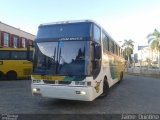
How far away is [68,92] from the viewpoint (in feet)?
33.6

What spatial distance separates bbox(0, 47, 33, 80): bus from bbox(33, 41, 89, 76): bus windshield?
1482 cm

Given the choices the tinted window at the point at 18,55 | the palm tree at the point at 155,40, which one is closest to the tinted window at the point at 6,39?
the tinted window at the point at 18,55

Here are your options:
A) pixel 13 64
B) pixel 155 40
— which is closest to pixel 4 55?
pixel 13 64

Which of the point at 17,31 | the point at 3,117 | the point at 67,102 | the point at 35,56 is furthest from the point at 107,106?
the point at 17,31

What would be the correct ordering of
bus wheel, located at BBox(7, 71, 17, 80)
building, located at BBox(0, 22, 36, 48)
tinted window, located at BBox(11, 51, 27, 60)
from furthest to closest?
building, located at BBox(0, 22, 36, 48) < tinted window, located at BBox(11, 51, 27, 60) < bus wheel, located at BBox(7, 71, 17, 80)

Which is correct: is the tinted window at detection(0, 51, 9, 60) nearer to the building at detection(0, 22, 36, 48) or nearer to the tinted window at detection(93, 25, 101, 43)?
the building at detection(0, 22, 36, 48)

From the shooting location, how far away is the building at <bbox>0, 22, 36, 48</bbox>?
3536 cm

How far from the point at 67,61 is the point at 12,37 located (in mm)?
29212

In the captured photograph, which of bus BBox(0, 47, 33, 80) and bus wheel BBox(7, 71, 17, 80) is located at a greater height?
bus BBox(0, 47, 33, 80)

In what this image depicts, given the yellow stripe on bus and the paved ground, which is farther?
the yellow stripe on bus

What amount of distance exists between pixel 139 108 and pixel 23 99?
5348mm

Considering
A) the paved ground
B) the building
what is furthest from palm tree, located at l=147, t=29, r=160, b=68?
the paved ground

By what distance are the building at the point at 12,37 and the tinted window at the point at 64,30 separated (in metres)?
24.7

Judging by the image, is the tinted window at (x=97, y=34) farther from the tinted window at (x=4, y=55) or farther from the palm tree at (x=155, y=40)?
the palm tree at (x=155, y=40)
